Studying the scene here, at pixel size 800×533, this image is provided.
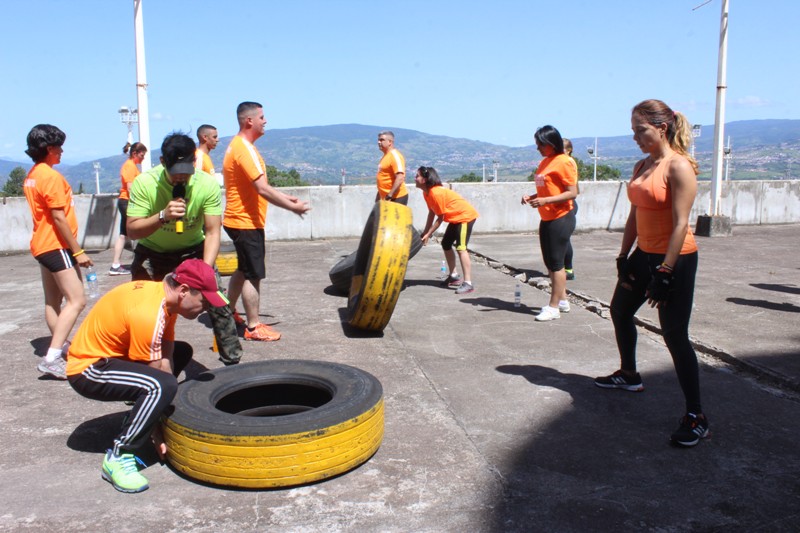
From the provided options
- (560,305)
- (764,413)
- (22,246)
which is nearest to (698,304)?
(560,305)

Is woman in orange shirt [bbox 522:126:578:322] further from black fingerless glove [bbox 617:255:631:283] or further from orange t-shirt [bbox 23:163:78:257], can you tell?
orange t-shirt [bbox 23:163:78:257]

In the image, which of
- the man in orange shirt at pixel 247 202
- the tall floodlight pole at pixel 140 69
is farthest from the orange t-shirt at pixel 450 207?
the tall floodlight pole at pixel 140 69

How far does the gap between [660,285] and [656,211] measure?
0.45 meters

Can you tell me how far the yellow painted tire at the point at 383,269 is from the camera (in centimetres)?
585

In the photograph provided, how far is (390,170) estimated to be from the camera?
9.82 metres

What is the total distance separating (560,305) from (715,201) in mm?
8500

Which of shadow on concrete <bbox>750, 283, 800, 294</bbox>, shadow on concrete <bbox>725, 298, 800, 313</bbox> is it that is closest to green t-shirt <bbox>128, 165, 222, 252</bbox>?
shadow on concrete <bbox>725, 298, 800, 313</bbox>

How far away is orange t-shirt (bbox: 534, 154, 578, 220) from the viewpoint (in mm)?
6633

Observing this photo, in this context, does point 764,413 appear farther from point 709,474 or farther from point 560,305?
point 560,305

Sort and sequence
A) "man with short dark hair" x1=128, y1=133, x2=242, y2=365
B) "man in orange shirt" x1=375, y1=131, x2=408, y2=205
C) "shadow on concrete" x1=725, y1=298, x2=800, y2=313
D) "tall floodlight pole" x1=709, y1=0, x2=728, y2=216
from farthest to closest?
1. "tall floodlight pole" x1=709, y1=0, x2=728, y2=216
2. "man in orange shirt" x1=375, y1=131, x2=408, y2=205
3. "shadow on concrete" x1=725, y1=298, x2=800, y2=313
4. "man with short dark hair" x1=128, y1=133, x2=242, y2=365

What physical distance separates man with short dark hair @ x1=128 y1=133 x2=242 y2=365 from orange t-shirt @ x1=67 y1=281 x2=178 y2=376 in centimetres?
97

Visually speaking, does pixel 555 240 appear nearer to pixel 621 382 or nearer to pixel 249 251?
pixel 621 382

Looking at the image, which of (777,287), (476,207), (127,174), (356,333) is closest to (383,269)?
(356,333)

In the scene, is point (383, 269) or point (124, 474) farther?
point (383, 269)
